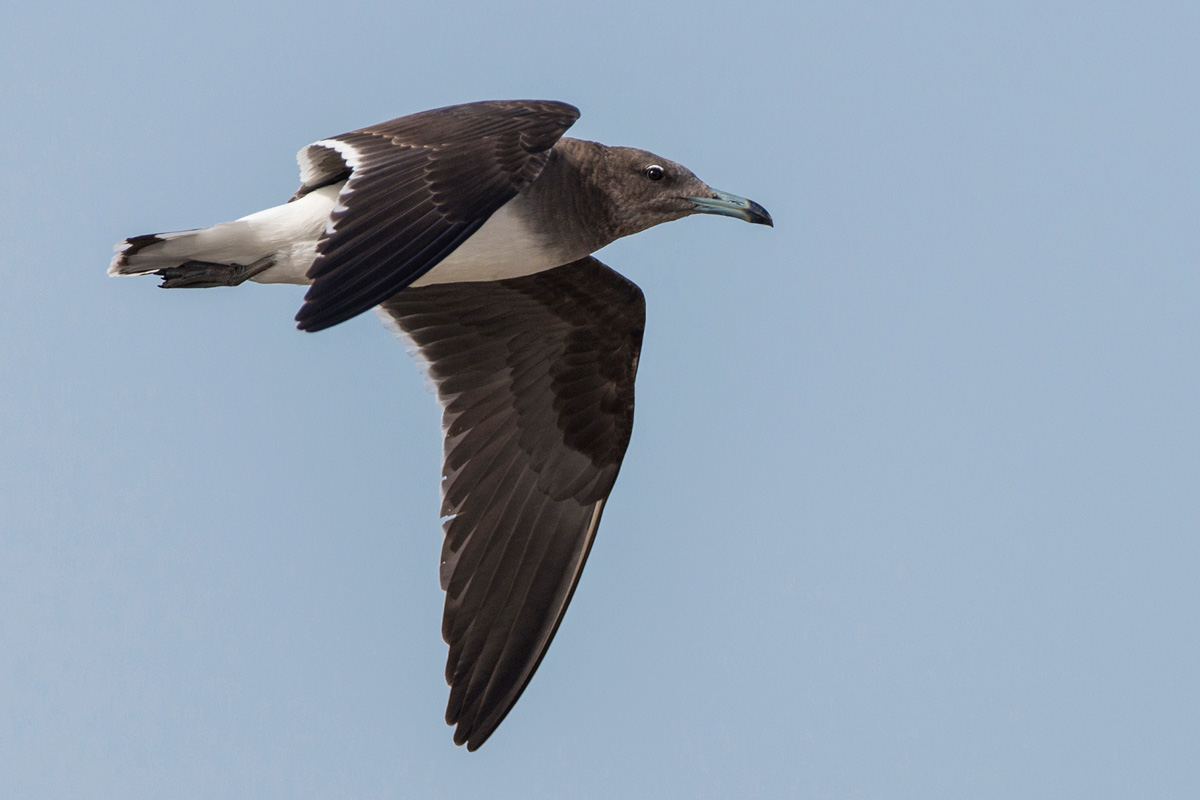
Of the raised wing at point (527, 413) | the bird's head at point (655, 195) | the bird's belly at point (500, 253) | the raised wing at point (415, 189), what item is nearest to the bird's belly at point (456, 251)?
the bird's belly at point (500, 253)

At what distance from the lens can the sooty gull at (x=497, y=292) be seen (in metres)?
8.04

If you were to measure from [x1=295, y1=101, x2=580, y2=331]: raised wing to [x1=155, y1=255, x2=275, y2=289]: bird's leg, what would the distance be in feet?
2.83

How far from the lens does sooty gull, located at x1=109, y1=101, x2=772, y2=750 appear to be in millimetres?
8039

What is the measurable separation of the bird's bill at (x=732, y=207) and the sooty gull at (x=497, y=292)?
0.01 metres

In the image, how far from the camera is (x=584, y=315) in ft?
34.9

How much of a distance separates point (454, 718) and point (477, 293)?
2.87 m

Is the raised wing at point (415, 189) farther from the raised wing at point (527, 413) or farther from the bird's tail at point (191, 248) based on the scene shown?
the raised wing at point (527, 413)

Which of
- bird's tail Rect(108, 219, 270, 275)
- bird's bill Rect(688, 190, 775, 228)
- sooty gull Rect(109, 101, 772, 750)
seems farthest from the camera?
bird's bill Rect(688, 190, 775, 228)

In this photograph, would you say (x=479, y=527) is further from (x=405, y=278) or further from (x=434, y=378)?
(x=405, y=278)

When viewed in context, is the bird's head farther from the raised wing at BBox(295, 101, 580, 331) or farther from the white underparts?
the raised wing at BBox(295, 101, 580, 331)

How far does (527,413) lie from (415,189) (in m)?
3.07

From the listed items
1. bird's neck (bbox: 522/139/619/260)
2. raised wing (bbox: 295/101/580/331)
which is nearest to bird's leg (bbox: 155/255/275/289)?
raised wing (bbox: 295/101/580/331)

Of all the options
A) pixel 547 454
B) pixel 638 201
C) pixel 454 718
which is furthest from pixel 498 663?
pixel 638 201

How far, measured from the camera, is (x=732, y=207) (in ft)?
33.5
